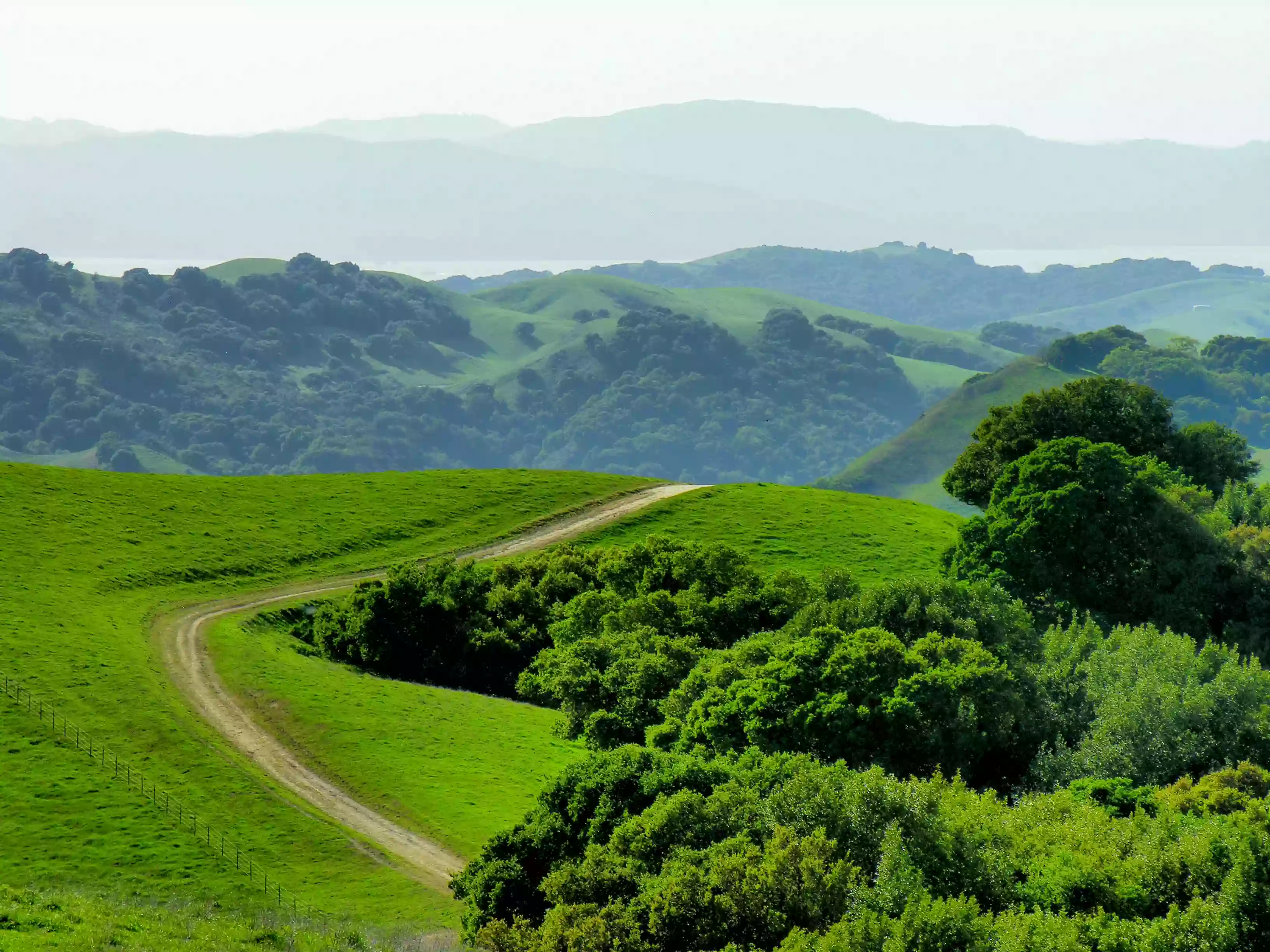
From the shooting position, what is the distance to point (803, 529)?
3519 inches

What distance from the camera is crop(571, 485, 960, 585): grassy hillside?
82562 millimetres

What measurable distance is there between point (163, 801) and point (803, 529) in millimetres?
56095

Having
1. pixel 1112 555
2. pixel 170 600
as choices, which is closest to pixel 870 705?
pixel 1112 555

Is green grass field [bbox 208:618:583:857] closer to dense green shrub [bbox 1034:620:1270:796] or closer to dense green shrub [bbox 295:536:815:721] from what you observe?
dense green shrub [bbox 295:536:815:721]

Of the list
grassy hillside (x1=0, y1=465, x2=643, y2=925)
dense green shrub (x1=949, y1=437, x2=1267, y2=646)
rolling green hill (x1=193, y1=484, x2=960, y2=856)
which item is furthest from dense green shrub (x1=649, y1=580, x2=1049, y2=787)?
dense green shrub (x1=949, y1=437, x2=1267, y2=646)

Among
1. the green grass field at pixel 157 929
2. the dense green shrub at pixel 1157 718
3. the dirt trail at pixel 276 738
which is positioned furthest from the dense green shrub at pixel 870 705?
the green grass field at pixel 157 929

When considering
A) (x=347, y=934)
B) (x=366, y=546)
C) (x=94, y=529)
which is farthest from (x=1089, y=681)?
(x=94, y=529)

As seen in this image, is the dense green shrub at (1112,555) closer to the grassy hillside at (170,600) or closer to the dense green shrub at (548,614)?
the dense green shrub at (548,614)

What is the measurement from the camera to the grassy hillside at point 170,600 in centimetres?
3794

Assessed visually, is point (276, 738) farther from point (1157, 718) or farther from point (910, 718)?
point (1157, 718)

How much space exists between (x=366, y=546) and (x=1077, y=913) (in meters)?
58.4

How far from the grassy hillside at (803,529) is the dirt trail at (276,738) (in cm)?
1042

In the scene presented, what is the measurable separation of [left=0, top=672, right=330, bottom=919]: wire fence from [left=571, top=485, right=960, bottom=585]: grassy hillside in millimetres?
40321

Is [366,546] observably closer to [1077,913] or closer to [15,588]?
[15,588]
